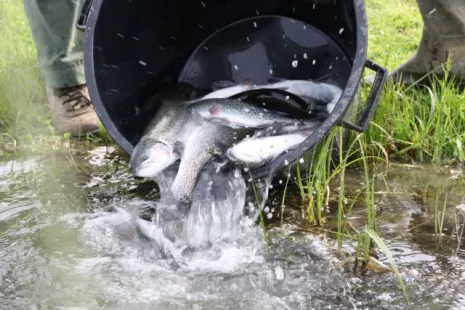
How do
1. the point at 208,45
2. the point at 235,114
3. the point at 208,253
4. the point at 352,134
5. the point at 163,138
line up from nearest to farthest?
the point at 208,253, the point at 163,138, the point at 235,114, the point at 352,134, the point at 208,45

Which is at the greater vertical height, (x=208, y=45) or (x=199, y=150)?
(x=208, y=45)

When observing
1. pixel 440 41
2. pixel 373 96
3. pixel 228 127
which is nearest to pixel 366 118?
pixel 373 96

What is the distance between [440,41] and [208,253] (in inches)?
62.9

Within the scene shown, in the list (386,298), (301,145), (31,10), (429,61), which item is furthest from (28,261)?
(429,61)

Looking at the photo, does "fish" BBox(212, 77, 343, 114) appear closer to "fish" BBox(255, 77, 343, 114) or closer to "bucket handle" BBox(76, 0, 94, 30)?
"fish" BBox(255, 77, 343, 114)

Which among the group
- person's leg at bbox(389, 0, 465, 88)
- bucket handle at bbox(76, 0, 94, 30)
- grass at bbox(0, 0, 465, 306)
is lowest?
grass at bbox(0, 0, 465, 306)

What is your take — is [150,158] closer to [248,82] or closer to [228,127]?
[228,127]

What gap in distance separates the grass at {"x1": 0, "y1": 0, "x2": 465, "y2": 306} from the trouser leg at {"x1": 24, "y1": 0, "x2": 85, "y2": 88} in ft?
0.84

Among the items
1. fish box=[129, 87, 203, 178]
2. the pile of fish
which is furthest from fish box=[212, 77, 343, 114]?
fish box=[129, 87, 203, 178]

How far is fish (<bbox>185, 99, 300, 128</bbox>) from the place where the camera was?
2.27 metres

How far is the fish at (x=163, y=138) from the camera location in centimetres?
199

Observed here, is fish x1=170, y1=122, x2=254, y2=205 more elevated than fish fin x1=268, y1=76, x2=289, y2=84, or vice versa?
fish fin x1=268, y1=76, x2=289, y2=84

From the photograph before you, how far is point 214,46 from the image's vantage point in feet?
9.51

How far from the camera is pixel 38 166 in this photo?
2607 mm
